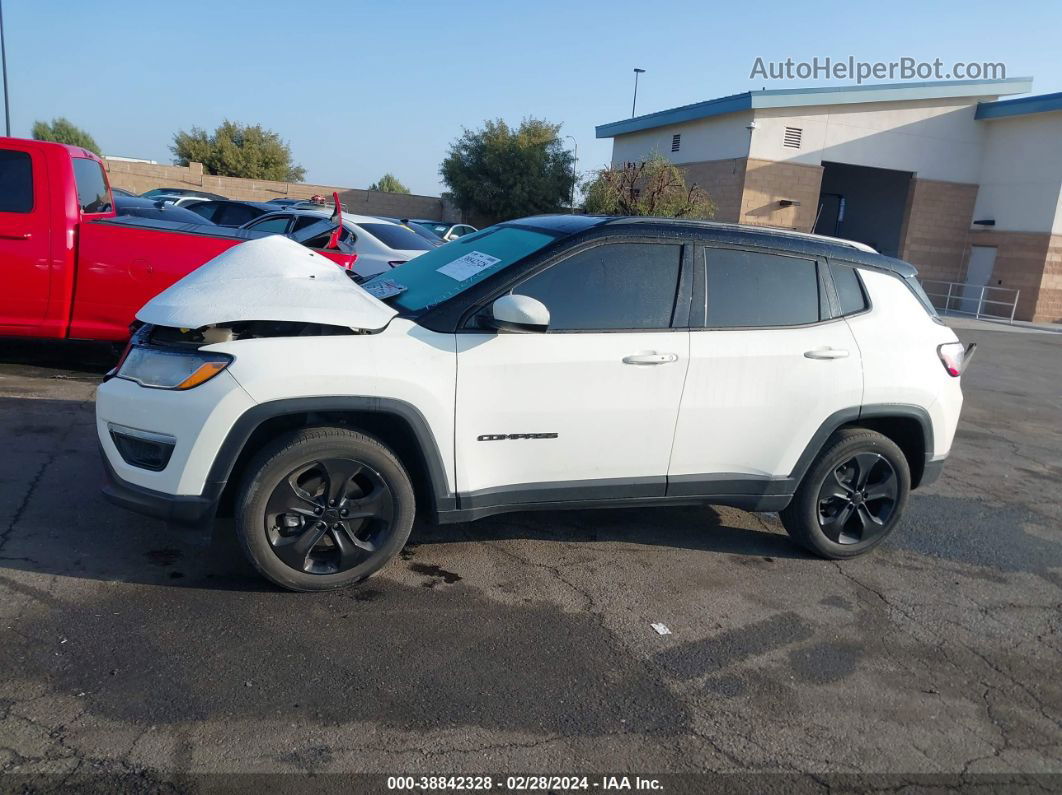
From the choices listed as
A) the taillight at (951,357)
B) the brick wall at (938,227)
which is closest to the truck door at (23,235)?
the taillight at (951,357)

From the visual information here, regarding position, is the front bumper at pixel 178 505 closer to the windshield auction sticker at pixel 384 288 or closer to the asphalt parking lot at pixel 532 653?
the asphalt parking lot at pixel 532 653

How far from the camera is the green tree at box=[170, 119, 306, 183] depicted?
5138 cm

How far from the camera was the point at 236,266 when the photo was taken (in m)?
4.14

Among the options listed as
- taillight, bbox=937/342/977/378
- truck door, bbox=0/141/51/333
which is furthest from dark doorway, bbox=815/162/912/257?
truck door, bbox=0/141/51/333

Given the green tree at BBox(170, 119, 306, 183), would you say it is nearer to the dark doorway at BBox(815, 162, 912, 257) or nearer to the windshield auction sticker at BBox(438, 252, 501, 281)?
the dark doorway at BBox(815, 162, 912, 257)

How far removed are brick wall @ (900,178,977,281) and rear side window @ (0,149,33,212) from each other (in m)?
26.3

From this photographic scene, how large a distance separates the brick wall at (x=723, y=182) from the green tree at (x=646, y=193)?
3723 mm

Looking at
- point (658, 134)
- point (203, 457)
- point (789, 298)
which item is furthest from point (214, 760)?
point (658, 134)

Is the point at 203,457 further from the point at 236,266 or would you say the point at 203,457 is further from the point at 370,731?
the point at 370,731

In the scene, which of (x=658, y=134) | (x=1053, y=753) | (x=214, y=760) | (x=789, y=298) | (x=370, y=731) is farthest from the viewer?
(x=658, y=134)

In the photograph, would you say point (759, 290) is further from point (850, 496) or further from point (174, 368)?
point (174, 368)

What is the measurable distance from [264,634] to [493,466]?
4.14ft

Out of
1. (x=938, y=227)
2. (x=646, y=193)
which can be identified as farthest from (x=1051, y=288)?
(x=646, y=193)

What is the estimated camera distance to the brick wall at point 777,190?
1014 inches
